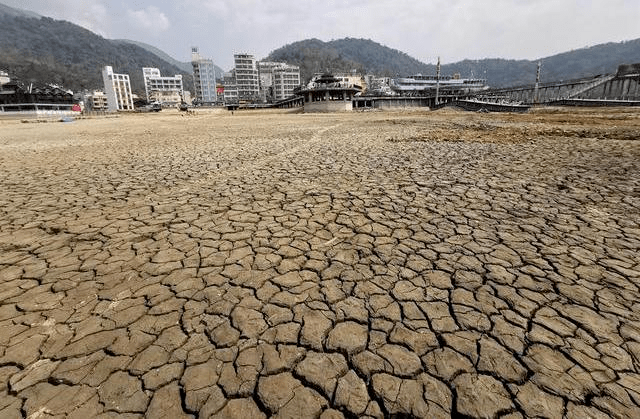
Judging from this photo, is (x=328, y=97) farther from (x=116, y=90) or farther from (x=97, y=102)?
(x=97, y=102)

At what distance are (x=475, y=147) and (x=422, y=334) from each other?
9.32m

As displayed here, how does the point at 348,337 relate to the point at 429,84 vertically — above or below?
below

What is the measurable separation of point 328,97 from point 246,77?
73.2 m

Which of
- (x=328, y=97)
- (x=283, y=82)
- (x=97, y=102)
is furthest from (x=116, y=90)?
(x=328, y=97)

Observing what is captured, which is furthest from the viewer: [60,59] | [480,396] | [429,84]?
[60,59]

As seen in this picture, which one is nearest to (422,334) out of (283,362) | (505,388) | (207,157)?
(505,388)

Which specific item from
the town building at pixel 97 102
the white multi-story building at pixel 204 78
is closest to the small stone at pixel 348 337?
the town building at pixel 97 102

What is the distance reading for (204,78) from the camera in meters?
116

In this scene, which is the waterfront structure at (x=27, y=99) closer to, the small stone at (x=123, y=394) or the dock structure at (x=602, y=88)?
the small stone at (x=123, y=394)

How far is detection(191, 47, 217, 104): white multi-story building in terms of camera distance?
11336cm

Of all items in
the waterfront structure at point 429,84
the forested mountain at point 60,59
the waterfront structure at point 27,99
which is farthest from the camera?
the forested mountain at point 60,59

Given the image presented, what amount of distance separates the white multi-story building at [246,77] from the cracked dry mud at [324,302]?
374 ft

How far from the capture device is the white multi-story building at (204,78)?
113m

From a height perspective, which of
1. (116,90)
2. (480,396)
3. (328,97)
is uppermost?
(116,90)
